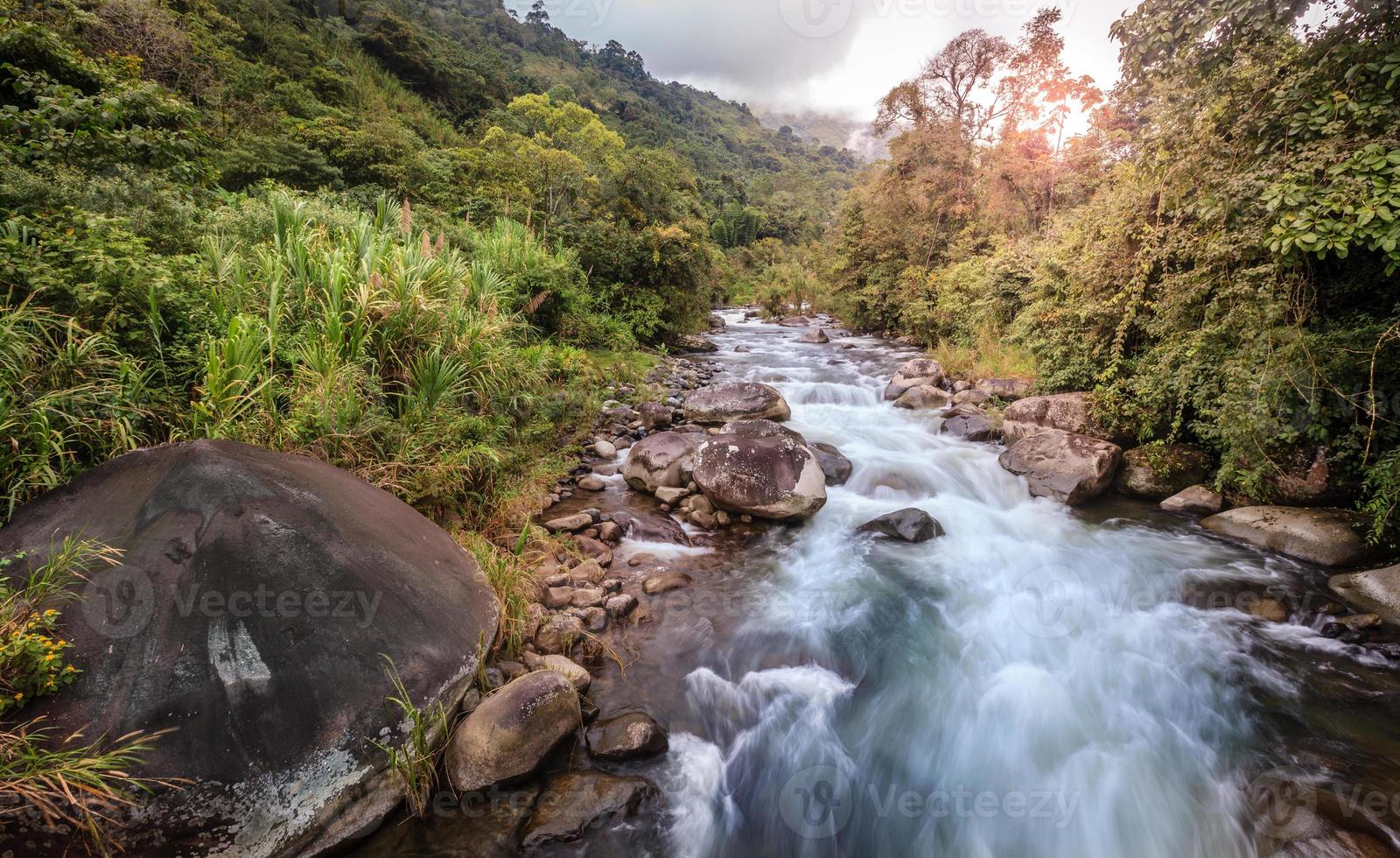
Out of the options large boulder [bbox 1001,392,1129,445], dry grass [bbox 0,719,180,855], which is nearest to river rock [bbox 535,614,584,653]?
dry grass [bbox 0,719,180,855]

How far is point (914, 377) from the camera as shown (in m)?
11.5

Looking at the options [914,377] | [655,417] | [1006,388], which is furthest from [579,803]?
[914,377]

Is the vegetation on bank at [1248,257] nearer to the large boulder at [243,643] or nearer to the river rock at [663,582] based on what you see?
the river rock at [663,582]

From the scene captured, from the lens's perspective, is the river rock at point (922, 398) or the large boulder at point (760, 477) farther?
the river rock at point (922, 398)

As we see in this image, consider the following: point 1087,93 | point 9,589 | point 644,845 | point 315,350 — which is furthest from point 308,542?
point 1087,93

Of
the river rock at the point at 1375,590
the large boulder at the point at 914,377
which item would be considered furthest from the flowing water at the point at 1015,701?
the large boulder at the point at 914,377

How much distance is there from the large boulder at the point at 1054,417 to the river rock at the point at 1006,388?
4.08 feet

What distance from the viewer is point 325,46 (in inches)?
933

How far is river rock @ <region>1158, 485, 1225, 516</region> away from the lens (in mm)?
6125

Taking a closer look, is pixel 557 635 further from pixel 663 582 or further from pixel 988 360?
pixel 988 360

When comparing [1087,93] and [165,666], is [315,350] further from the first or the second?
[1087,93]

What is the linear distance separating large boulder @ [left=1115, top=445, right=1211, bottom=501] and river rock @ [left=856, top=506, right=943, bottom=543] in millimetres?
2731

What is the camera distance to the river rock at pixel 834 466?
7461 mm

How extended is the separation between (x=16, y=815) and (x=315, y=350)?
129 inches
